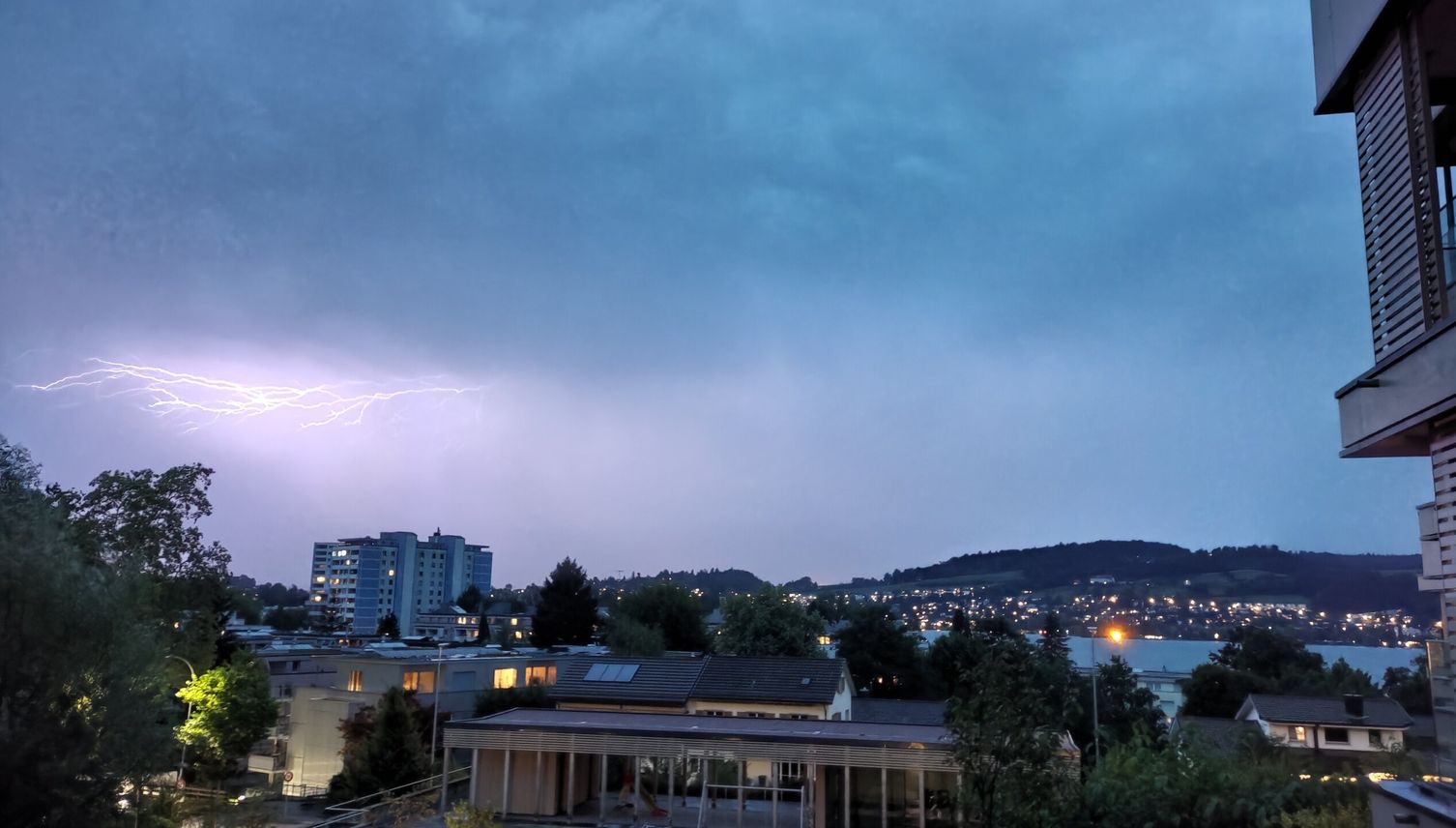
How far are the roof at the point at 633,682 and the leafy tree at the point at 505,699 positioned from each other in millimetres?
Result: 4238

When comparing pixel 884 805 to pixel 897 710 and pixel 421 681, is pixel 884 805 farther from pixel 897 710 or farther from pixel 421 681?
pixel 421 681

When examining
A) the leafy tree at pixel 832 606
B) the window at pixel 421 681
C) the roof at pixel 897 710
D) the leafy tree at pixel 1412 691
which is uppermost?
the leafy tree at pixel 832 606

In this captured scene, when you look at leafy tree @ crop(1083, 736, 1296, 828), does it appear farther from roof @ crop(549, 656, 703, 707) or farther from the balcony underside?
roof @ crop(549, 656, 703, 707)

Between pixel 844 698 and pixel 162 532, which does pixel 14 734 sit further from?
pixel 844 698

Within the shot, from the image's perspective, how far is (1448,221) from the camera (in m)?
7.45

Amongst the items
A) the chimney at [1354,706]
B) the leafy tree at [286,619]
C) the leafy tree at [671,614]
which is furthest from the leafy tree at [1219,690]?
the leafy tree at [286,619]

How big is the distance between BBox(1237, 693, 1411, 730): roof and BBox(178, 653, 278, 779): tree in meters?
43.9

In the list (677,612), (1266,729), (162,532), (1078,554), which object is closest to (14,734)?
(162,532)

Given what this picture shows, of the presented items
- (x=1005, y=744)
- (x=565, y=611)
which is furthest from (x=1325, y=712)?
(x=565, y=611)

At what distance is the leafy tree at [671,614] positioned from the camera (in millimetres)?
74062

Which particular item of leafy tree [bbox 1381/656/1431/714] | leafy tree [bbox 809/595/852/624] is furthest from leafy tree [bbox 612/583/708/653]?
leafy tree [bbox 1381/656/1431/714]

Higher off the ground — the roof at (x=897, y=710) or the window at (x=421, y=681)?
the window at (x=421, y=681)

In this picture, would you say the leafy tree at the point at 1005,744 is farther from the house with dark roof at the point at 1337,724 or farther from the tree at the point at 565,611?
the tree at the point at 565,611

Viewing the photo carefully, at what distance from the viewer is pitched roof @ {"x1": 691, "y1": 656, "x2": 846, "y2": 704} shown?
117 feet
